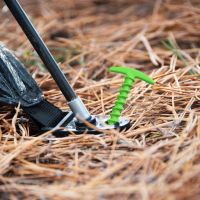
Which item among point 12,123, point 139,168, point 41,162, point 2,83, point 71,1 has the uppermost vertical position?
point 71,1

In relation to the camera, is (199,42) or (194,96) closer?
(194,96)

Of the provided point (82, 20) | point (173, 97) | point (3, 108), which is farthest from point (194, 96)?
point (82, 20)

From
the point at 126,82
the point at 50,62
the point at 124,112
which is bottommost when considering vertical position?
the point at 124,112

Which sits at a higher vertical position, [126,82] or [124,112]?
[126,82]

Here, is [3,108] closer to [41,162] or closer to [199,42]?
[41,162]

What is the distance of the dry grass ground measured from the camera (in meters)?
1.10

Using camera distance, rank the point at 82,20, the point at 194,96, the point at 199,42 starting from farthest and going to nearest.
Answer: the point at 82,20
the point at 199,42
the point at 194,96

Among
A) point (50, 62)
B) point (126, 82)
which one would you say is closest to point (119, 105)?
point (126, 82)

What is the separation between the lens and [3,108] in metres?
1.54

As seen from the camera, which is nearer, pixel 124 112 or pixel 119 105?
pixel 119 105

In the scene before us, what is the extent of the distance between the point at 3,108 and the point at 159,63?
0.83 metres

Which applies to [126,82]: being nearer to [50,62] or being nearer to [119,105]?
[119,105]

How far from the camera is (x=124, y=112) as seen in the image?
152 cm

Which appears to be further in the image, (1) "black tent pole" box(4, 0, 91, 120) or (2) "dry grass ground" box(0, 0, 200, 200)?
(1) "black tent pole" box(4, 0, 91, 120)
